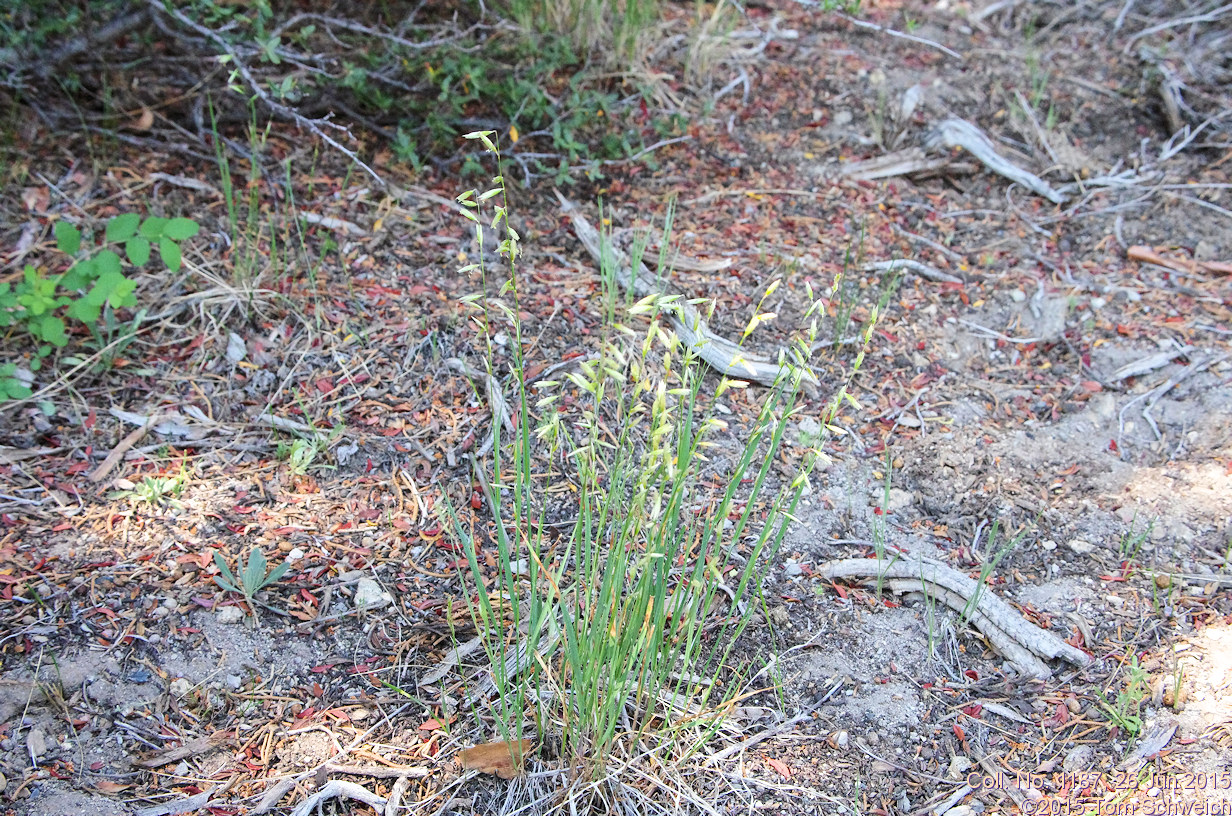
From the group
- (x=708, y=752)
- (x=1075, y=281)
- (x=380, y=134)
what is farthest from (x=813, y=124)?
(x=708, y=752)

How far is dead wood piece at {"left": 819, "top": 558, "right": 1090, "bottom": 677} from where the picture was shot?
2357mm

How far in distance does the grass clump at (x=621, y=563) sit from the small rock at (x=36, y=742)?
0.96 metres

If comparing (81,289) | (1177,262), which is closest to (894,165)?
(1177,262)

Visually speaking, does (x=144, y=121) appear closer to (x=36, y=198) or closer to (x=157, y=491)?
(x=36, y=198)

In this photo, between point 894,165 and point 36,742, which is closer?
point 36,742

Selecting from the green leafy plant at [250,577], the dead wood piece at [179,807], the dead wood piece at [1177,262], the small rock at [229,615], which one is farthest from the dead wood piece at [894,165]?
the dead wood piece at [179,807]

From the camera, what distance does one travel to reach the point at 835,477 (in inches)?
112

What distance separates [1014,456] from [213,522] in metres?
2.46

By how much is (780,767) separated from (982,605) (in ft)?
2.46

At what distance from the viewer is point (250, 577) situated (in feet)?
7.67

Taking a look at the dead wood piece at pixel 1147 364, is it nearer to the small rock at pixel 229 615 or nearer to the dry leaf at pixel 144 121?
the small rock at pixel 229 615

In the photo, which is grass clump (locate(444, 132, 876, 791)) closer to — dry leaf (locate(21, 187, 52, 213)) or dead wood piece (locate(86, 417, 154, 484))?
dead wood piece (locate(86, 417, 154, 484))

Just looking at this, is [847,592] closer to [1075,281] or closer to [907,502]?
[907,502]

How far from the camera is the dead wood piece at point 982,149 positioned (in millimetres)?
4027
